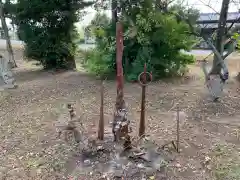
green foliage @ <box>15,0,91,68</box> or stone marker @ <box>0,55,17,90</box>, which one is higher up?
green foliage @ <box>15,0,91,68</box>

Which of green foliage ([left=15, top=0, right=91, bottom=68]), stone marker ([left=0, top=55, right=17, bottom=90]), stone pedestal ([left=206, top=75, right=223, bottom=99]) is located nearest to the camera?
stone pedestal ([left=206, top=75, right=223, bottom=99])

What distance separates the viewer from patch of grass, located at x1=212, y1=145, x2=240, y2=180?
2.63 m

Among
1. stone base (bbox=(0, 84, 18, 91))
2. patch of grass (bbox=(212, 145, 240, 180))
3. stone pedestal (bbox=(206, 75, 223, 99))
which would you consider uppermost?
stone pedestal (bbox=(206, 75, 223, 99))

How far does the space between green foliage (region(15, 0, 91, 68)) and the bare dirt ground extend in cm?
165

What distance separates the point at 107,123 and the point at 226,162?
1813mm

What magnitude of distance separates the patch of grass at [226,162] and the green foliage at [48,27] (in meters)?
6.56

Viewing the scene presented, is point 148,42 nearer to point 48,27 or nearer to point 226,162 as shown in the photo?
point 48,27

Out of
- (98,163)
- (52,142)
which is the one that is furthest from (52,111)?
(98,163)

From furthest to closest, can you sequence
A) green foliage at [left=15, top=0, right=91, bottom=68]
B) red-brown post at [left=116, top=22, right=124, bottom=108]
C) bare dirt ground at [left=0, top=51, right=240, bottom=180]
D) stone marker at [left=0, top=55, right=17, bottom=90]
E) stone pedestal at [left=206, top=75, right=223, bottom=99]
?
green foliage at [left=15, top=0, right=91, bottom=68], stone marker at [left=0, top=55, right=17, bottom=90], stone pedestal at [left=206, top=75, right=223, bottom=99], bare dirt ground at [left=0, top=51, right=240, bottom=180], red-brown post at [left=116, top=22, right=124, bottom=108]

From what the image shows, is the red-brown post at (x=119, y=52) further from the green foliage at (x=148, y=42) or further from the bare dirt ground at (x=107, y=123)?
the green foliage at (x=148, y=42)

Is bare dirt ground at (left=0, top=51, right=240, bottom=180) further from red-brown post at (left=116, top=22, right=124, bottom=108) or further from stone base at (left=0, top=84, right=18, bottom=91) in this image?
red-brown post at (left=116, top=22, right=124, bottom=108)

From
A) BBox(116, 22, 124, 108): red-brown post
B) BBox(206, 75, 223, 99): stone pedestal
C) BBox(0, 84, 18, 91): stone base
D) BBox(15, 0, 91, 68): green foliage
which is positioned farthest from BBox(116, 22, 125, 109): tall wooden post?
BBox(15, 0, 91, 68): green foliage

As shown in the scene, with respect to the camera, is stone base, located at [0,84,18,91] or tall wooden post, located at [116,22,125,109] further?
stone base, located at [0,84,18,91]

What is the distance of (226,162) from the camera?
2881mm
